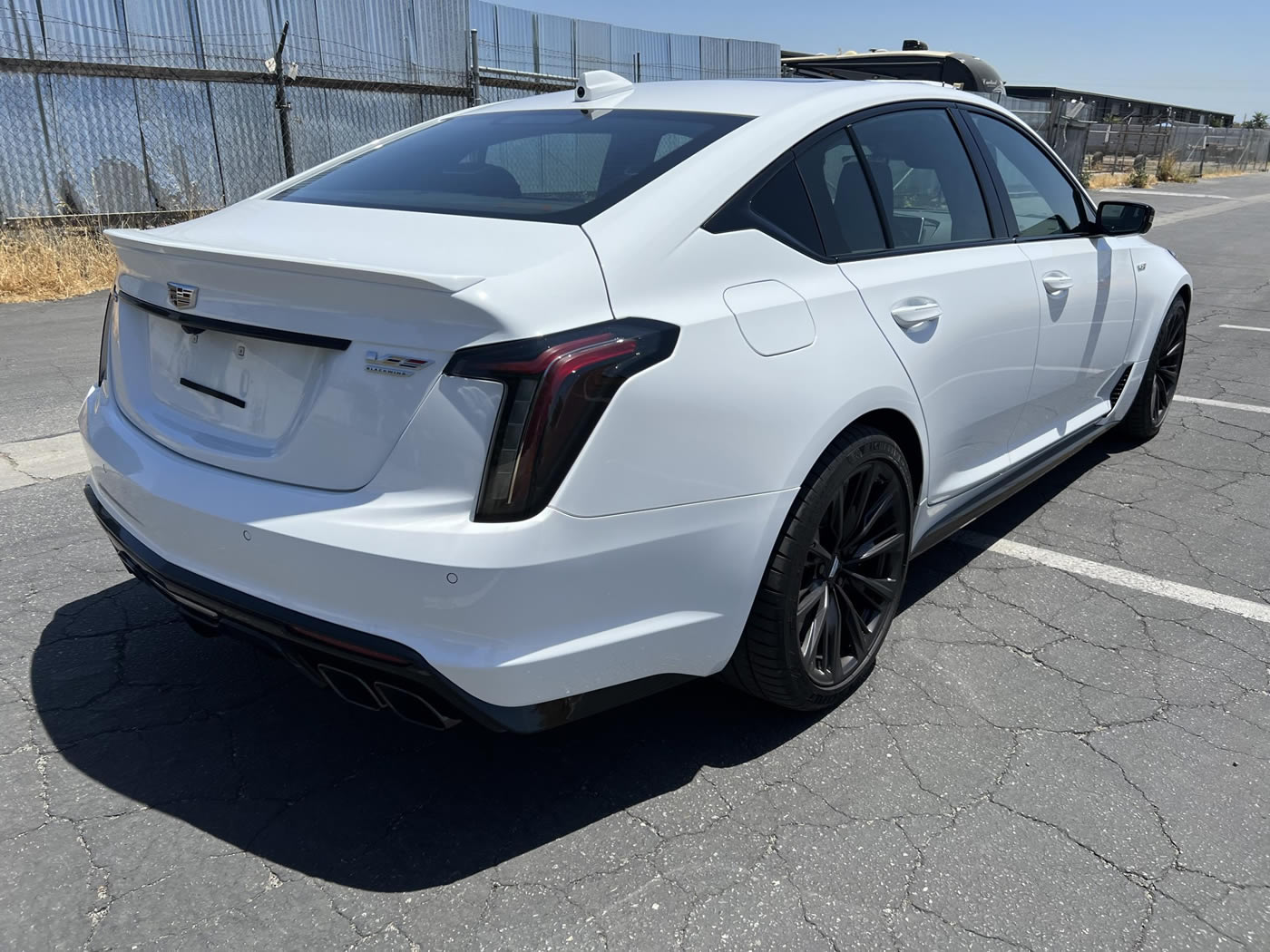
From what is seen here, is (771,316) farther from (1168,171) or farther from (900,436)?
(1168,171)

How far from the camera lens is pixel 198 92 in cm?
1133

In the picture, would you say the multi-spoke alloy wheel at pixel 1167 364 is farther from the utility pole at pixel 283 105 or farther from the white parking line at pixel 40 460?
the utility pole at pixel 283 105

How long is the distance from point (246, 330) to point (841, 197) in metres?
1.63

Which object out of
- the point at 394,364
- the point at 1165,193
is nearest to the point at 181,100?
the point at 394,364

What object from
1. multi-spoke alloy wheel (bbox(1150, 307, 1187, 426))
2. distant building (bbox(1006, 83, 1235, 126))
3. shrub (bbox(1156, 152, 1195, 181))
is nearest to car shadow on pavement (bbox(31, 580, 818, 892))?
multi-spoke alloy wheel (bbox(1150, 307, 1187, 426))

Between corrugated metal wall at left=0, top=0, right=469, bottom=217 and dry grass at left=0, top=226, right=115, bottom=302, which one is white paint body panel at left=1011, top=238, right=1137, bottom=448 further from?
corrugated metal wall at left=0, top=0, right=469, bottom=217

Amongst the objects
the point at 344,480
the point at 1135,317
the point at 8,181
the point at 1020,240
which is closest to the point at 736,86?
the point at 1020,240

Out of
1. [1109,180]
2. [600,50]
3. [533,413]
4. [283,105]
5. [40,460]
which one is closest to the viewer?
[533,413]

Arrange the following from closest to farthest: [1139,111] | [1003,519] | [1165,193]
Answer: [1003,519]
[1165,193]
[1139,111]

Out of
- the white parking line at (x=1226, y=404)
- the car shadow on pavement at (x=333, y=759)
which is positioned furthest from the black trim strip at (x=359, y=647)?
the white parking line at (x=1226, y=404)

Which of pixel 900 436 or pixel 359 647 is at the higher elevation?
pixel 900 436

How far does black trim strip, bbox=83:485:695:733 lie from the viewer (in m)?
2.02

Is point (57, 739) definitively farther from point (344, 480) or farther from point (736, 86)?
point (736, 86)

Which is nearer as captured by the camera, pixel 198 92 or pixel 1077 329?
pixel 1077 329
